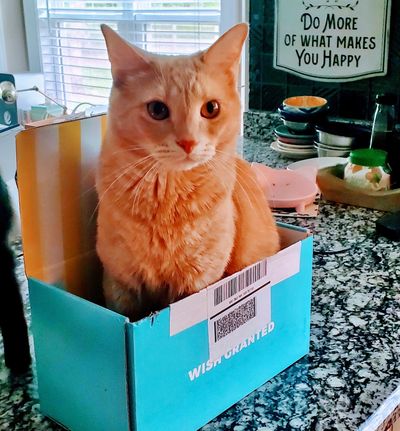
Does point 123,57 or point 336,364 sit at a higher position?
point 123,57

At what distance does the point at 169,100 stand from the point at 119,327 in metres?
0.28

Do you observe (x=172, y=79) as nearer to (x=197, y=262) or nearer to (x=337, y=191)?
(x=197, y=262)

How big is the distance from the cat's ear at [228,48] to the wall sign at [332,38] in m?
1.14

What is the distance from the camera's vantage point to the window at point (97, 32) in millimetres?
2480

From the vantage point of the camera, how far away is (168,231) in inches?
29.2

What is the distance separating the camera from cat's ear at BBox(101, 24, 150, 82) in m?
0.72

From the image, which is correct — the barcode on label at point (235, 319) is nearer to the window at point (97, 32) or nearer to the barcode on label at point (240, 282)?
the barcode on label at point (240, 282)

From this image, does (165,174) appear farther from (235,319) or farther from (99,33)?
(99,33)

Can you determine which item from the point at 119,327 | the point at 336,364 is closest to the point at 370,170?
the point at 336,364

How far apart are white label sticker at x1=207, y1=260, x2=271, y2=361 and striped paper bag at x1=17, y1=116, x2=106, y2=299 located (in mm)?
214

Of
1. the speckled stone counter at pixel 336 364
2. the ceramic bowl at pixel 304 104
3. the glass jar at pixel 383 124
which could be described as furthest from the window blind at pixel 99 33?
the speckled stone counter at pixel 336 364

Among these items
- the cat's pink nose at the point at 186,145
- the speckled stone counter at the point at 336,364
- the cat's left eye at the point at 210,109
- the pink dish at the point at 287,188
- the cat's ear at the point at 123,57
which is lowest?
the speckled stone counter at the point at 336,364

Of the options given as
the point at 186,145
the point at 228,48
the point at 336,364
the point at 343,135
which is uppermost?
the point at 228,48

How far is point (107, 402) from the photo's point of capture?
2.15ft
